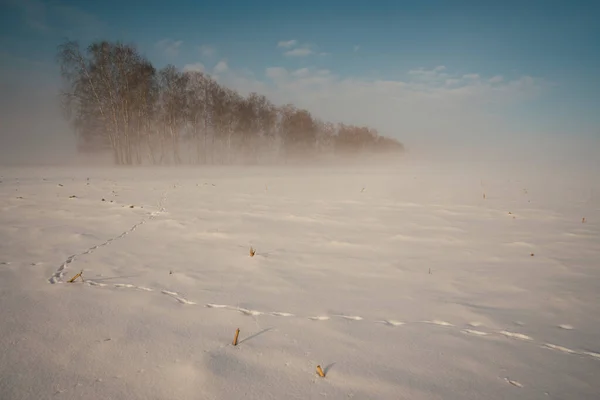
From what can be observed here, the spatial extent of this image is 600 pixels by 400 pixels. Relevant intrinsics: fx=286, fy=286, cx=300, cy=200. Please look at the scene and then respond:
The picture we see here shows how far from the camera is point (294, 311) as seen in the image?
94.1 inches

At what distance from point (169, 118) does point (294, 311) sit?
36027 millimetres

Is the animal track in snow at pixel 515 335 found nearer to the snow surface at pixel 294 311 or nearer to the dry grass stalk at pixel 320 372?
the snow surface at pixel 294 311

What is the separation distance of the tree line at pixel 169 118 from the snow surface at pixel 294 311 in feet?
83.5

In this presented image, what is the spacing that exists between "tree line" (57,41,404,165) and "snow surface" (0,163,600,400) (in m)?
25.5

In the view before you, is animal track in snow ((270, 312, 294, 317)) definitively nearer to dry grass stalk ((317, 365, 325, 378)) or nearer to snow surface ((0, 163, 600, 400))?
snow surface ((0, 163, 600, 400))

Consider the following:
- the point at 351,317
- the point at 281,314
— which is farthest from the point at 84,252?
the point at 351,317

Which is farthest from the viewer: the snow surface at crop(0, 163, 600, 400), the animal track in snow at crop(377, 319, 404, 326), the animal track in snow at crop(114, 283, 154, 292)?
the animal track in snow at crop(114, 283, 154, 292)

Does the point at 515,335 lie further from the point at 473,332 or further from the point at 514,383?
the point at 514,383

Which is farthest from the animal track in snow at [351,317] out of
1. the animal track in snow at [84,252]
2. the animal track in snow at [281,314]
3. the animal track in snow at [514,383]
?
the animal track in snow at [84,252]

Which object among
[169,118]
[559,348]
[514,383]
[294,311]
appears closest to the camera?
[514,383]

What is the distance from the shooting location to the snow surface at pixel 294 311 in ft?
5.16

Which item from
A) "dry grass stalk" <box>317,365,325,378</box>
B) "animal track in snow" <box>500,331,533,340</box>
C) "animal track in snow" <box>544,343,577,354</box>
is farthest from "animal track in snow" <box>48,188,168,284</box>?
"animal track in snow" <box>544,343,577,354</box>

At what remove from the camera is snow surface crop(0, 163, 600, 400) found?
157cm

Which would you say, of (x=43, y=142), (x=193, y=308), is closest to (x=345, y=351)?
(x=193, y=308)
